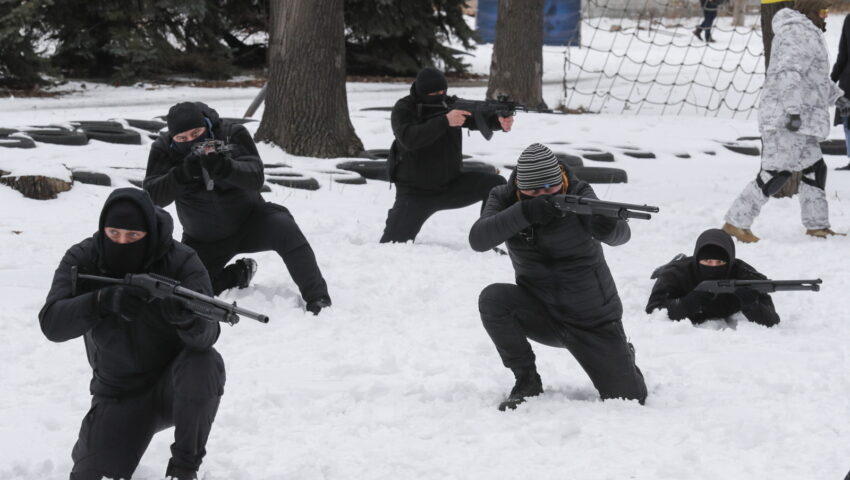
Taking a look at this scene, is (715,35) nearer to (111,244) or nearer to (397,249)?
(397,249)

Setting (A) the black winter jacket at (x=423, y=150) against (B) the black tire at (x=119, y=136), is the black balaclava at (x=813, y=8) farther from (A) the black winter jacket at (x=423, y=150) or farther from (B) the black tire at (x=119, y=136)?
(B) the black tire at (x=119, y=136)

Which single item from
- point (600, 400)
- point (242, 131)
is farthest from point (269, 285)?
point (600, 400)

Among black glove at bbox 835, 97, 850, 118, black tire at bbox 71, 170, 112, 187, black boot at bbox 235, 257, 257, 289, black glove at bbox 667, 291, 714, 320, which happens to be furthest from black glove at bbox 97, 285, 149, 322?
black glove at bbox 835, 97, 850, 118

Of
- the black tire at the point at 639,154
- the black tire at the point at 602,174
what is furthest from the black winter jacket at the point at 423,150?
the black tire at the point at 639,154

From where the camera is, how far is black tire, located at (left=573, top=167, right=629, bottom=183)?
389 inches

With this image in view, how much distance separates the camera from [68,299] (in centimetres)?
350

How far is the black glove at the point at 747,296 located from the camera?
561 centimetres

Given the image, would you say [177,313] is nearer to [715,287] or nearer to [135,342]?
[135,342]

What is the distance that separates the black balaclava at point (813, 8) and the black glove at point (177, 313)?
18.4 ft

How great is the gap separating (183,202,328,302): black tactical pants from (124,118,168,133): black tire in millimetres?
5673

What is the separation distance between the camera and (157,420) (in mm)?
3670

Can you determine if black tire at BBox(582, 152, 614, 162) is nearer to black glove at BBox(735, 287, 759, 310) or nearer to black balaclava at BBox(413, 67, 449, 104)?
black balaclava at BBox(413, 67, 449, 104)

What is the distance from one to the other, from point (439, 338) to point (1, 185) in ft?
14.5

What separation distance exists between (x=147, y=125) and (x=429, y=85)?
17.3 feet
